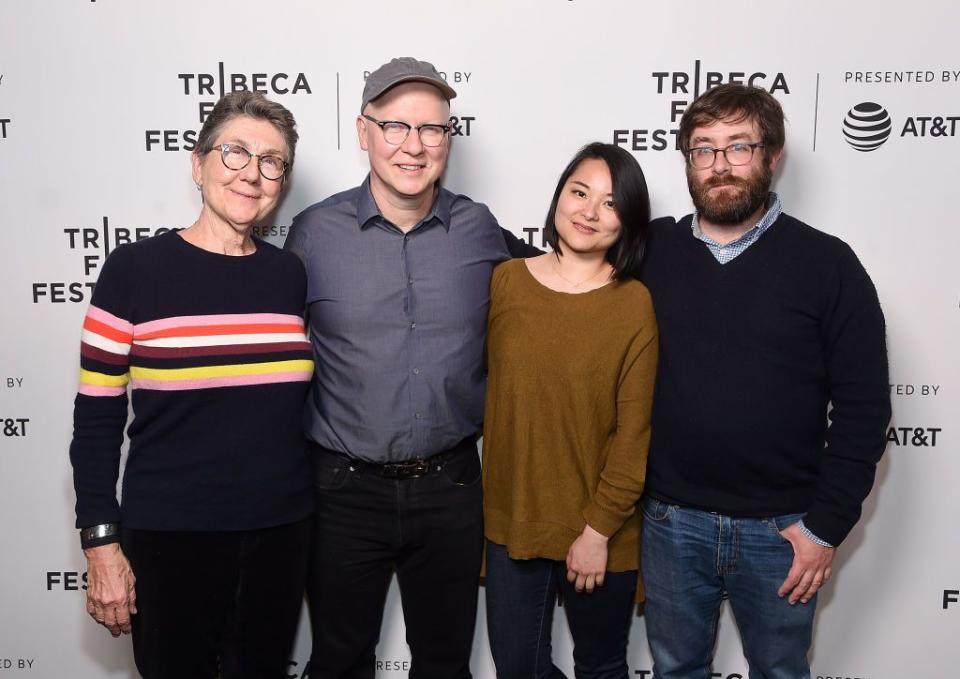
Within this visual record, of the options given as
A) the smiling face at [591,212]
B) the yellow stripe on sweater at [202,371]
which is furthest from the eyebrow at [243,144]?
the smiling face at [591,212]

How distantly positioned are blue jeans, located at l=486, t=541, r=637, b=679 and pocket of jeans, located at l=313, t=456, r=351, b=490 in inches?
15.1

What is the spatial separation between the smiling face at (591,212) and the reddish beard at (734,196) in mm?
206

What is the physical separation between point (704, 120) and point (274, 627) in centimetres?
145

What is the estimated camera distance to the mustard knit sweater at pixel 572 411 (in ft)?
4.98

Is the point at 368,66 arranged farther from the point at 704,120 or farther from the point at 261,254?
the point at 704,120

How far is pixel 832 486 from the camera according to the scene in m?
1.50

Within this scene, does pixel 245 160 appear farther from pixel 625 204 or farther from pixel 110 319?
pixel 625 204

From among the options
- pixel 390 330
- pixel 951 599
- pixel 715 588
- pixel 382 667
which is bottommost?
pixel 382 667

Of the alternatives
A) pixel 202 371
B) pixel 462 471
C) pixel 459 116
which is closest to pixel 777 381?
pixel 462 471

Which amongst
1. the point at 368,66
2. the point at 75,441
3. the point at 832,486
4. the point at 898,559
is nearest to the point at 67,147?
the point at 368,66

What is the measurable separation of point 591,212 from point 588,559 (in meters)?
0.76

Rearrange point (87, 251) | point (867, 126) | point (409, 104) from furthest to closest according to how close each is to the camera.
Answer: point (87, 251) → point (867, 126) → point (409, 104)

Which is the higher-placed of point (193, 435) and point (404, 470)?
point (193, 435)

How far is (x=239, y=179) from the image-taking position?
146cm
